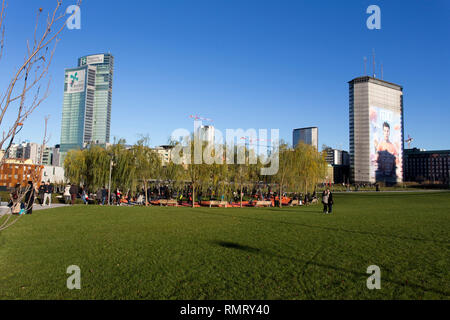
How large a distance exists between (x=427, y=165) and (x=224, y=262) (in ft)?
686

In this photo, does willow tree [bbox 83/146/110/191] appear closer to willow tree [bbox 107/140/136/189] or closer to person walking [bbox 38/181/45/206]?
willow tree [bbox 107/140/136/189]

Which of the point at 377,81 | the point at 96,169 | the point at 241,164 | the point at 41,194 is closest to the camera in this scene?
the point at 41,194

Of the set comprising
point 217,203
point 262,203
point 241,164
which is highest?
point 241,164

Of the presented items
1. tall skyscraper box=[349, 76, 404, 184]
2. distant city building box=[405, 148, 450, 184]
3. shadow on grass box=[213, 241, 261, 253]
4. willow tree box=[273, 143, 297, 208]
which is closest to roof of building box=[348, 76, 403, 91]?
tall skyscraper box=[349, 76, 404, 184]

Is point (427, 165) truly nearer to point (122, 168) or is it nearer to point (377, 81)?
point (377, 81)

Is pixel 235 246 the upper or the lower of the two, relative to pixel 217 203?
upper

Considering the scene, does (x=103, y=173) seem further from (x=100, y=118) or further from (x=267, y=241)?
(x=100, y=118)

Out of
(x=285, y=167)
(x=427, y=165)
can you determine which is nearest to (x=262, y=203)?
(x=285, y=167)

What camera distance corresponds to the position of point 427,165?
182625 mm

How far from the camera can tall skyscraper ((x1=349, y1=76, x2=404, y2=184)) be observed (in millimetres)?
134000

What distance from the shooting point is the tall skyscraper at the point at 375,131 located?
13400cm

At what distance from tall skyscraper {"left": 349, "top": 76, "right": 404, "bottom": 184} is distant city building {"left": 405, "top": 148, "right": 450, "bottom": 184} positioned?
1738 inches

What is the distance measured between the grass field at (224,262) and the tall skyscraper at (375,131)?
13421 cm
